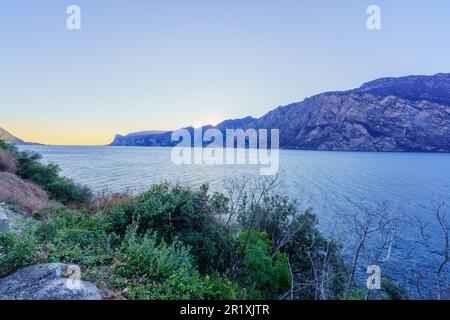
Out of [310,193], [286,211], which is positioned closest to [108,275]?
[286,211]

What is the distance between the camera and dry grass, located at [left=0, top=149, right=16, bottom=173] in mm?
20094

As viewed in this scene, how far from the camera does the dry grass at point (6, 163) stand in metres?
20.1

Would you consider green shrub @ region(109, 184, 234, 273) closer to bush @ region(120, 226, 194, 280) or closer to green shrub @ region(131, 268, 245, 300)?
bush @ region(120, 226, 194, 280)

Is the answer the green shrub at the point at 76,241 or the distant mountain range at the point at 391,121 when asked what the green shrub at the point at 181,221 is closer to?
the green shrub at the point at 76,241

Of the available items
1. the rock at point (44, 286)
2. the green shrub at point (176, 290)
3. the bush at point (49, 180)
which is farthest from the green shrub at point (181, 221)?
the bush at point (49, 180)

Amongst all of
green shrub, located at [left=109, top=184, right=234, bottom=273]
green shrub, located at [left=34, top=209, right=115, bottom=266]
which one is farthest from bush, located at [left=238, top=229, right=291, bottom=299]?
green shrub, located at [left=34, top=209, right=115, bottom=266]

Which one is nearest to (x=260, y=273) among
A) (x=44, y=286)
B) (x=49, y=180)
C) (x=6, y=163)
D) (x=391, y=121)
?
(x=44, y=286)

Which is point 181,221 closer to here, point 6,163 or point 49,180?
point 49,180

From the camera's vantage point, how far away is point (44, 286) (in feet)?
15.3

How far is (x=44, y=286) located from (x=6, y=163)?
812 inches

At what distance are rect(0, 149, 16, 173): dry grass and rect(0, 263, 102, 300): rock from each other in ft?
63.1

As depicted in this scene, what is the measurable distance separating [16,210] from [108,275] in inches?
360

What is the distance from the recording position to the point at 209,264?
9906 millimetres
